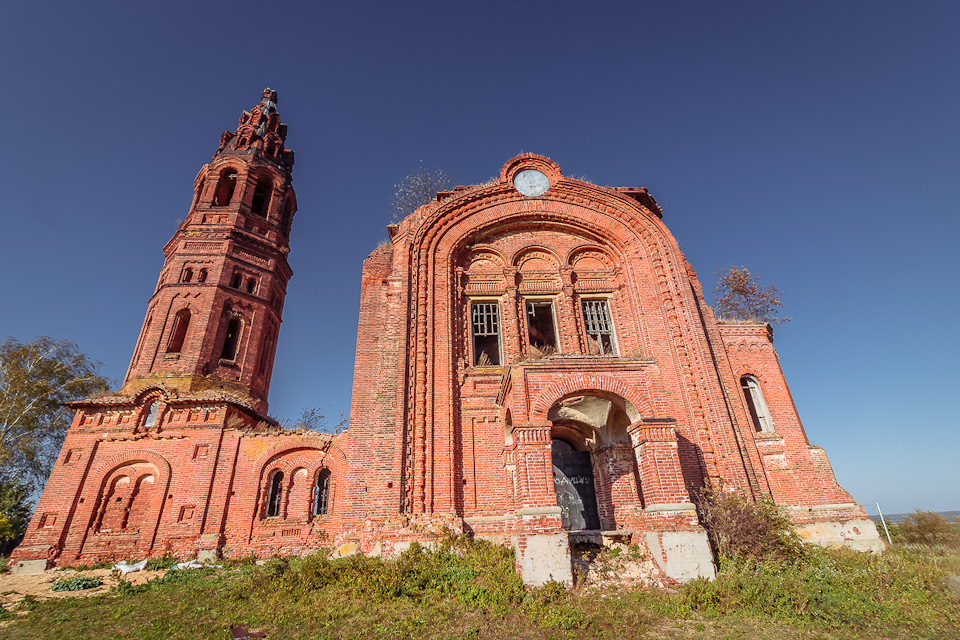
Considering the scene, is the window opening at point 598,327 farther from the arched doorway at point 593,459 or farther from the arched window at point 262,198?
the arched window at point 262,198

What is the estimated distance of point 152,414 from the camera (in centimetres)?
1423

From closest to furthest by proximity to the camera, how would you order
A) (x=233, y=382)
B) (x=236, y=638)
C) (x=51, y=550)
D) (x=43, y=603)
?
1. (x=236, y=638)
2. (x=43, y=603)
3. (x=51, y=550)
4. (x=233, y=382)

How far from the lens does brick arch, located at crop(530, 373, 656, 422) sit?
953cm

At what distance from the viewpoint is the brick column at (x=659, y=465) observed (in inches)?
351

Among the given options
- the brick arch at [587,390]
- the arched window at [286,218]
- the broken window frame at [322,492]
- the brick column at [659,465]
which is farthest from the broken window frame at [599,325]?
the arched window at [286,218]

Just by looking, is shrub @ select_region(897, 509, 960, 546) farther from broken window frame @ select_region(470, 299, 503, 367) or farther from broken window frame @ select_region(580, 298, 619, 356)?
broken window frame @ select_region(470, 299, 503, 367)

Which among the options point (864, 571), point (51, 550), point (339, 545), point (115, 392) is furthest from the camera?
→ point (115, 392)

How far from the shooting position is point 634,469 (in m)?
11.3

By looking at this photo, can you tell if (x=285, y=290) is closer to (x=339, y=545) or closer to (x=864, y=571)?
(x=339, y=545)

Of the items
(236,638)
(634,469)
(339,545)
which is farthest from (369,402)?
(634,469)

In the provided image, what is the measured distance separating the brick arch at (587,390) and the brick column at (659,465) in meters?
0.35

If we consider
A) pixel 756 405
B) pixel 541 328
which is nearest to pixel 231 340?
pixel 541 328

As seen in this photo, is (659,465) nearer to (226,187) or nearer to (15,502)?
(226,187)

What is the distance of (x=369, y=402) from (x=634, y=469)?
6824 millimetres
